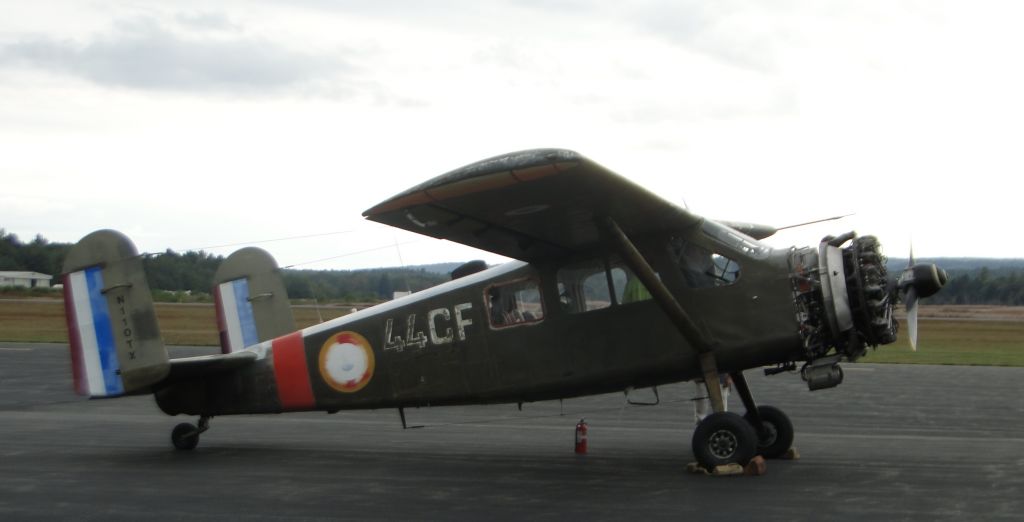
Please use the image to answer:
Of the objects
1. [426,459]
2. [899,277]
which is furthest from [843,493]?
[426,459]

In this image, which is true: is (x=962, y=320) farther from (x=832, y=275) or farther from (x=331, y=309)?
(x=832, y=275)

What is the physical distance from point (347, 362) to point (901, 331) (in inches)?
1420

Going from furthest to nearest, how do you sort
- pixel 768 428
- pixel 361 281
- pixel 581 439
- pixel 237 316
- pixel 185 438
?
pixel 361 281, pixel 237 316, pixel 185 438, pixel 581 439, pixel 768 428

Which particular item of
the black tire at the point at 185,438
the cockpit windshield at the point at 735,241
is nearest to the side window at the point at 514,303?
the cockpit windshield at the point at 735,241

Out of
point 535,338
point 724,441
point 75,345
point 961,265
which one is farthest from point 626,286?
point 961,265

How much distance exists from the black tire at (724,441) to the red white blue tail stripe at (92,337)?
672cm

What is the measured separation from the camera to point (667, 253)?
36.7 feet

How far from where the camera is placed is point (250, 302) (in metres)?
14.9

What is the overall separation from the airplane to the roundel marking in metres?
0.02

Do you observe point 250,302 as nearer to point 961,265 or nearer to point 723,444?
point 723,444

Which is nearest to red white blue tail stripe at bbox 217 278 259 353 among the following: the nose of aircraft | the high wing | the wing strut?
the high wing

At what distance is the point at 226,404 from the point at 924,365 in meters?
23.9

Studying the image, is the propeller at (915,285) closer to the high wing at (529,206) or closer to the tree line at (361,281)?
the tree line at (361,281)

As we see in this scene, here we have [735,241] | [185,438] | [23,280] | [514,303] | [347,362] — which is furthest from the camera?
[23,280]
